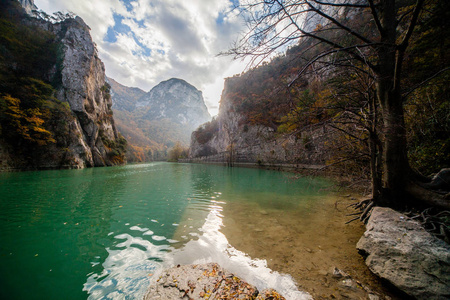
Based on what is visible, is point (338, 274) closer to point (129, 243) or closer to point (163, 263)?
point (163, 263)

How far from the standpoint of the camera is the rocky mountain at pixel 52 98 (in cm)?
2088

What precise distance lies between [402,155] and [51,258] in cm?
703

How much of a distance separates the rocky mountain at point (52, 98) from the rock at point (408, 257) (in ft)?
106

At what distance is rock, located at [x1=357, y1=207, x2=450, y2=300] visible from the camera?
1.75 meters

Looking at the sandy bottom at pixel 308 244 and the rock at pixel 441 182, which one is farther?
the rock at pixel 441 182

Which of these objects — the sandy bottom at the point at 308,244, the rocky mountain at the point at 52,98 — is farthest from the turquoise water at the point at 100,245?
the rocky mountain at the point at 52,98

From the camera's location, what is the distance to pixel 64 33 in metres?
35.9

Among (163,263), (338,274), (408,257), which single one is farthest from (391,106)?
(163,263)

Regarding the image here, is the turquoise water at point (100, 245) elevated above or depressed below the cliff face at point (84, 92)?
below

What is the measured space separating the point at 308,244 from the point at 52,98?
39.6 metres

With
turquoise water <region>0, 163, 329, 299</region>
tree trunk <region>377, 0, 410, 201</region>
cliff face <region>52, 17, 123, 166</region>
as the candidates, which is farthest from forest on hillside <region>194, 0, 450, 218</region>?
cliff face <region>52, 17, 123, 166</region>

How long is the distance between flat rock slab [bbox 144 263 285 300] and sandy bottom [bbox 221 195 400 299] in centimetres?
81

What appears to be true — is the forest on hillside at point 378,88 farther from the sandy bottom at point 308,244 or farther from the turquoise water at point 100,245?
the turquoise water at point 100,245

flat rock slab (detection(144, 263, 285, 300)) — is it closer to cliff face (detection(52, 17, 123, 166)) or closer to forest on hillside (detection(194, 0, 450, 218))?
forest on hillside (detection(194, 0, 450, 218))
